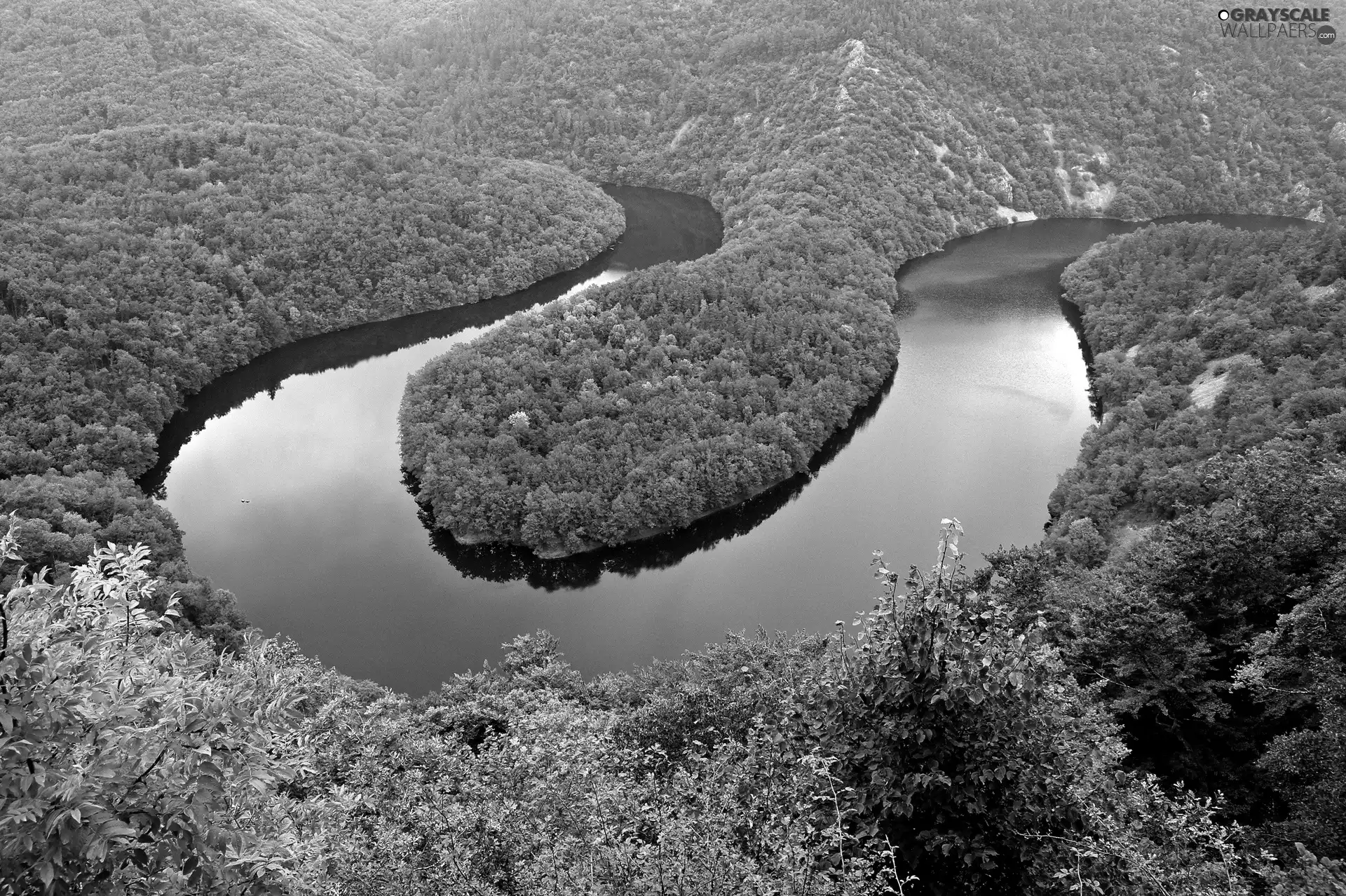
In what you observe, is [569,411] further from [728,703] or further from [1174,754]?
[1174,754]

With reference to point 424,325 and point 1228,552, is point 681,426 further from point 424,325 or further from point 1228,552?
point 424,325

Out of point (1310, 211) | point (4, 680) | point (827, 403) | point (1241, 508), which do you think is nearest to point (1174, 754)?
point (1241, 508)

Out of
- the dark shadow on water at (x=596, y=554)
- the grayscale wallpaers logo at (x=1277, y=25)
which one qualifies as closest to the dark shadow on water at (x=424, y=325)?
the dark shadow on water at (x=596, y=554)

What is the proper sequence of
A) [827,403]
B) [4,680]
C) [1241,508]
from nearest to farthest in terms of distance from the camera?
[4,680]
[1241,508]
[827,403]

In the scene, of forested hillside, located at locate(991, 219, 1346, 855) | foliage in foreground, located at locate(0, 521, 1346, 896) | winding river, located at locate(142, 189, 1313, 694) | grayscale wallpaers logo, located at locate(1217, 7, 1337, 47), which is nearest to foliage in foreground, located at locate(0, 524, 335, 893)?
foliage in foreground, located at locate(0, 521, 1346, 896)

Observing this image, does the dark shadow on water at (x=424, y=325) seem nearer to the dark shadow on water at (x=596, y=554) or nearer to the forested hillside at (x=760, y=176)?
the forested hillside at (x=760, y=176)
